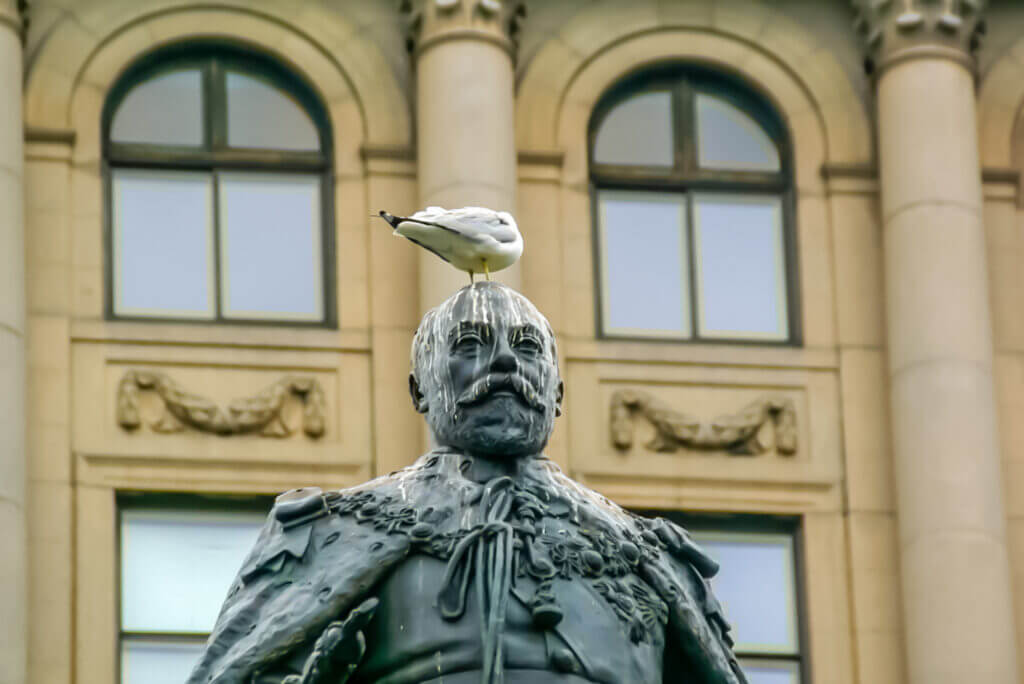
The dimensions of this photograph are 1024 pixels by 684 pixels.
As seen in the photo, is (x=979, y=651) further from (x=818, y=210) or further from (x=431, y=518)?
(x=431, y=518)

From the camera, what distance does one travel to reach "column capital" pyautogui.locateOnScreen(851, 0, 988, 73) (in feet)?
113

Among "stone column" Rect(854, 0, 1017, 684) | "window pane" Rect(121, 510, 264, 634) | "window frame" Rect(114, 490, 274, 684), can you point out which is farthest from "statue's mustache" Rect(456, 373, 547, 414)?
"stone column" Rect(854, 0, 1017, 684)

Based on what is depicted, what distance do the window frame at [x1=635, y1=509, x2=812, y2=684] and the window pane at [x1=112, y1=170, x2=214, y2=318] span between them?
14.1 feet

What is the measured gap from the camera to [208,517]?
32.4 meters

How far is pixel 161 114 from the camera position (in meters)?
33.5

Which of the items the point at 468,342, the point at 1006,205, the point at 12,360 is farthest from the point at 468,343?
the point at 1006,205

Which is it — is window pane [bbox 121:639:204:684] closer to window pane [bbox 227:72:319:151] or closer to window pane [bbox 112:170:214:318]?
window pane [bbox 112:170:214:318]

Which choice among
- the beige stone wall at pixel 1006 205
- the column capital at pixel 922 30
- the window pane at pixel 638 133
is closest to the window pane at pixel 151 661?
the window pane at pixel 638 133

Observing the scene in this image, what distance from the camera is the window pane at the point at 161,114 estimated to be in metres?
33.5

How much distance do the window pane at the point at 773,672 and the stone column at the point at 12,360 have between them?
6.28 metres

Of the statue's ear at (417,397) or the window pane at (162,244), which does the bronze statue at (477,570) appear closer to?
the statue's ear at (417,397)

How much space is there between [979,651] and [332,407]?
578 centimetres

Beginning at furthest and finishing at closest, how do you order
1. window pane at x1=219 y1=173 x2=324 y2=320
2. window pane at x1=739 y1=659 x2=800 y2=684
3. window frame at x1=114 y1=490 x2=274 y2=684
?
window pane at x1=219 y1=173 x2=324 y2=320 → window pane at x1=739 y1=659 x2=800 y2=684 → window frame at x1=114 y1=490 x2=274 y2=684

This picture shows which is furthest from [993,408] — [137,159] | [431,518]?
[431,518]
